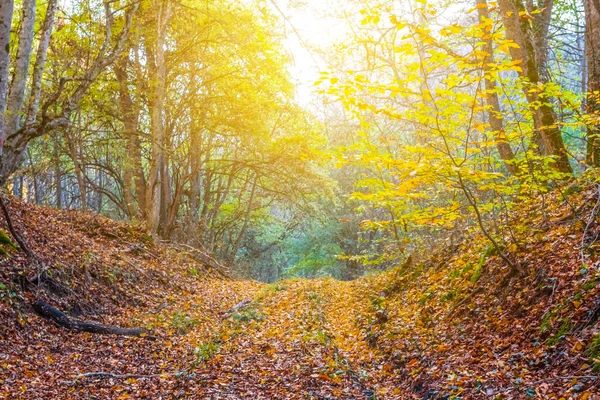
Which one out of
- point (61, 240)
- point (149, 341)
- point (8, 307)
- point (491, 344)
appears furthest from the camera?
point (61, 240)

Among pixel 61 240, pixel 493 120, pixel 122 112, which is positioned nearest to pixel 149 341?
pixel 61 240

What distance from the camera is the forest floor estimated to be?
497 centimetres

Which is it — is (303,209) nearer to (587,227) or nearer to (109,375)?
(109,375)

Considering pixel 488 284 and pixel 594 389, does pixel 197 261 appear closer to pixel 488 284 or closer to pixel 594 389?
pixel 488 284

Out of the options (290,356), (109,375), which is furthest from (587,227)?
(109,375)

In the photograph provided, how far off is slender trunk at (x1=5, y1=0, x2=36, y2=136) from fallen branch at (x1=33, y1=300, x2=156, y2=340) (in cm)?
432

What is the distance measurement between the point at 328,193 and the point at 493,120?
8622 millimetres

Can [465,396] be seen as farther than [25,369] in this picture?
No

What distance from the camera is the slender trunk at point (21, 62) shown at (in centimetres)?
952

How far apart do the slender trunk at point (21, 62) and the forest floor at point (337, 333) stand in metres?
1.94

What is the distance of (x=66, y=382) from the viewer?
5762 mm

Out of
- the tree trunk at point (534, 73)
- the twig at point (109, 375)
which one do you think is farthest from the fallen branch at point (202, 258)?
the tree trunk at point (534, 73)

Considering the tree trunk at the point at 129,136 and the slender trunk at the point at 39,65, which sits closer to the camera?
the slender trunk at the point at 39,65

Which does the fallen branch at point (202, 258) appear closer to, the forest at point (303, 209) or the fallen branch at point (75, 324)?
the forest at point (303, 209)
